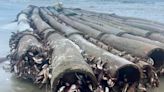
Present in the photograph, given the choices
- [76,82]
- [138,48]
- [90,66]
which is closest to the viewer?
[76,82]

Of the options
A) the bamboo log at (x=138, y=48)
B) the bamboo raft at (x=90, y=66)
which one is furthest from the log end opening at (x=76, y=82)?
the bamboo log at (x=138, y=48)

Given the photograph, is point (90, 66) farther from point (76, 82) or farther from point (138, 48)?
point (138, 48)

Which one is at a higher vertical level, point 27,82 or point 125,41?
point 125,41

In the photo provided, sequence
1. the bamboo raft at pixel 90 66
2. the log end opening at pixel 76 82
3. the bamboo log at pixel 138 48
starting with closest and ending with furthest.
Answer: the log end opening at pixel 76 82, the bamboo raft at pixel 90 66, the bamboo log at pixel 138 48

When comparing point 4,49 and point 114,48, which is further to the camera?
point 4,49

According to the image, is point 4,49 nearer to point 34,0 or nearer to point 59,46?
point 59,46

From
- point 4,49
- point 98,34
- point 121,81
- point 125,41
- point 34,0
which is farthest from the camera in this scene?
point 34,0

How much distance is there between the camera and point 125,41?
9805mm

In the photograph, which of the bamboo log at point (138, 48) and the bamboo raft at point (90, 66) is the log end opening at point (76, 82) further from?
the bamboo log at point (138, 48)

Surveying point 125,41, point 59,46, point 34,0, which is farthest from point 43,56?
point 34,0

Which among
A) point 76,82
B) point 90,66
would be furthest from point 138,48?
point 76,82

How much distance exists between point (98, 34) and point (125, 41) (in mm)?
1964

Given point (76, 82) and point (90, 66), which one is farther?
point (90, 66)

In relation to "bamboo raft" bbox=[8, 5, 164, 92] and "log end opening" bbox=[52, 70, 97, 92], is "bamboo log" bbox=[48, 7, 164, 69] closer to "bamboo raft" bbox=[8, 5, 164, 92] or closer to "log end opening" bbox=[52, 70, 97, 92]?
"bamboo raft" bbox=[8, 5, 164, 92]
